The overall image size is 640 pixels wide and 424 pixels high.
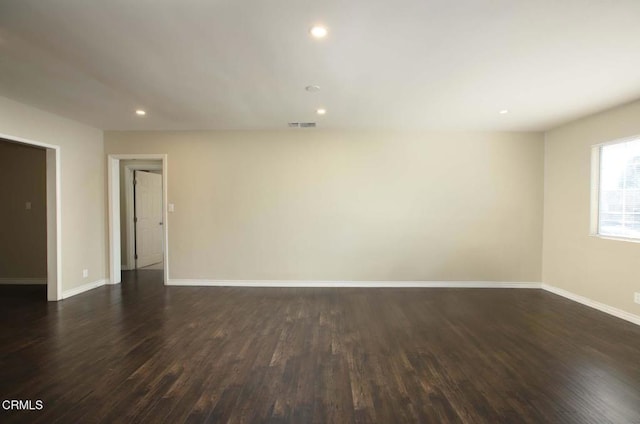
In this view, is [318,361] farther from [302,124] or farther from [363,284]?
[302,124]

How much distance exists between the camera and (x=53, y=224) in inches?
166

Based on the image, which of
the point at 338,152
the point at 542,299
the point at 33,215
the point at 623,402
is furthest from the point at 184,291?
the point at 542,299

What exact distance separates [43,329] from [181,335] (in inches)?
61.8

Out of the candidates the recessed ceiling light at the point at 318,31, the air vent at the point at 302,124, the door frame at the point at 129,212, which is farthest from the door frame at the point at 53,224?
the recessed ceiling light at the point at 318,31

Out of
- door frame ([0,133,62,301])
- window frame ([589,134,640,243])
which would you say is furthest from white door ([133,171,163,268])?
window frame ([589,134,640,243])

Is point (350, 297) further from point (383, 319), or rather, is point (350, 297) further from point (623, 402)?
point (623, 402)

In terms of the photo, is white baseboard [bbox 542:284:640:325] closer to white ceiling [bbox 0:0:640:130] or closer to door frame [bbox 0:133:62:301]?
white ceiling [bbox 0:0:640:130]

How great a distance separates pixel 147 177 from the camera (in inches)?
271

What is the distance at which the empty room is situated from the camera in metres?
2.03

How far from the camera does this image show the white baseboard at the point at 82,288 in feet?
14.4

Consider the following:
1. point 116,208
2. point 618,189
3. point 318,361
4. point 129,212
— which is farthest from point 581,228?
point 129,212

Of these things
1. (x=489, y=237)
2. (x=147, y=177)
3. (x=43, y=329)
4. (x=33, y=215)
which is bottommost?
(x=43, y=329)

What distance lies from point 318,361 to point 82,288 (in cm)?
422

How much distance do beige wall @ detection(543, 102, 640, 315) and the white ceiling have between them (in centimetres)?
36
